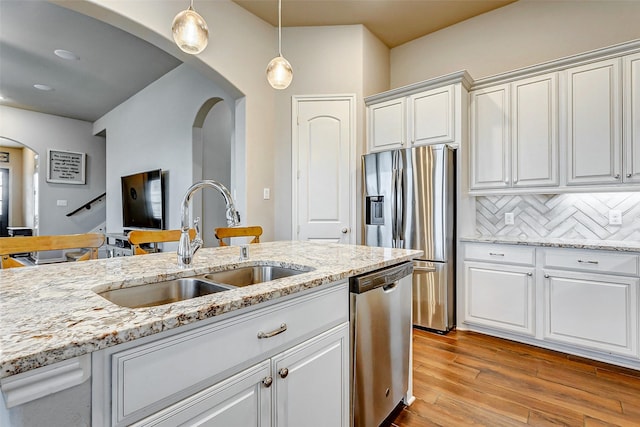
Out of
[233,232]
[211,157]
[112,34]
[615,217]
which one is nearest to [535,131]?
[615,217]

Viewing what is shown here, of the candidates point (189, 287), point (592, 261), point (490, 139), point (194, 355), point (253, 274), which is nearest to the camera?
point (194, 355)

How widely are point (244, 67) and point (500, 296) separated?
Result: 326 centimetres

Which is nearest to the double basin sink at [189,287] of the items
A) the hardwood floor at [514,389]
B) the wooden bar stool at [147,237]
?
the wooden bar stool at [147,237]

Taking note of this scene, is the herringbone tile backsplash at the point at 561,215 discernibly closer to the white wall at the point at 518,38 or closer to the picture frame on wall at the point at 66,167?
the white wall at the point at 518,38

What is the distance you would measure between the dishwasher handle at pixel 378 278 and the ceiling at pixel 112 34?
284cm

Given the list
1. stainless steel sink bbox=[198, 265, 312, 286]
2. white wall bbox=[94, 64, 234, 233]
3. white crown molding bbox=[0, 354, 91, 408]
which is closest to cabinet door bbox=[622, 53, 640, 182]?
stainless steel sink bbox=[198, 265, 312, 286]

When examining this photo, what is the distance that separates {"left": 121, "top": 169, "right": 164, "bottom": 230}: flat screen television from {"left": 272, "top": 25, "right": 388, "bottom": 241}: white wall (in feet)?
7.11

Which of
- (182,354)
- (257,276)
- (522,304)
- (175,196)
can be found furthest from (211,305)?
(175,196)

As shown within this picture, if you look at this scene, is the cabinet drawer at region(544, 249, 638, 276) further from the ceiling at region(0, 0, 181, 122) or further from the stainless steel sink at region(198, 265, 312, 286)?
the ceiling at region(0, 0, 181, 122)

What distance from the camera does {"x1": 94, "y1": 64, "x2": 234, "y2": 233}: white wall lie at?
4.25 m

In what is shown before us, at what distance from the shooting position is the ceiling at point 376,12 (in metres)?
3.21

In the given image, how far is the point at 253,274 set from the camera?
5.23ft

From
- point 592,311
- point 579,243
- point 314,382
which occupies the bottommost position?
point 592,311

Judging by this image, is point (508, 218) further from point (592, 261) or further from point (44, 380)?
point (44, 380)
